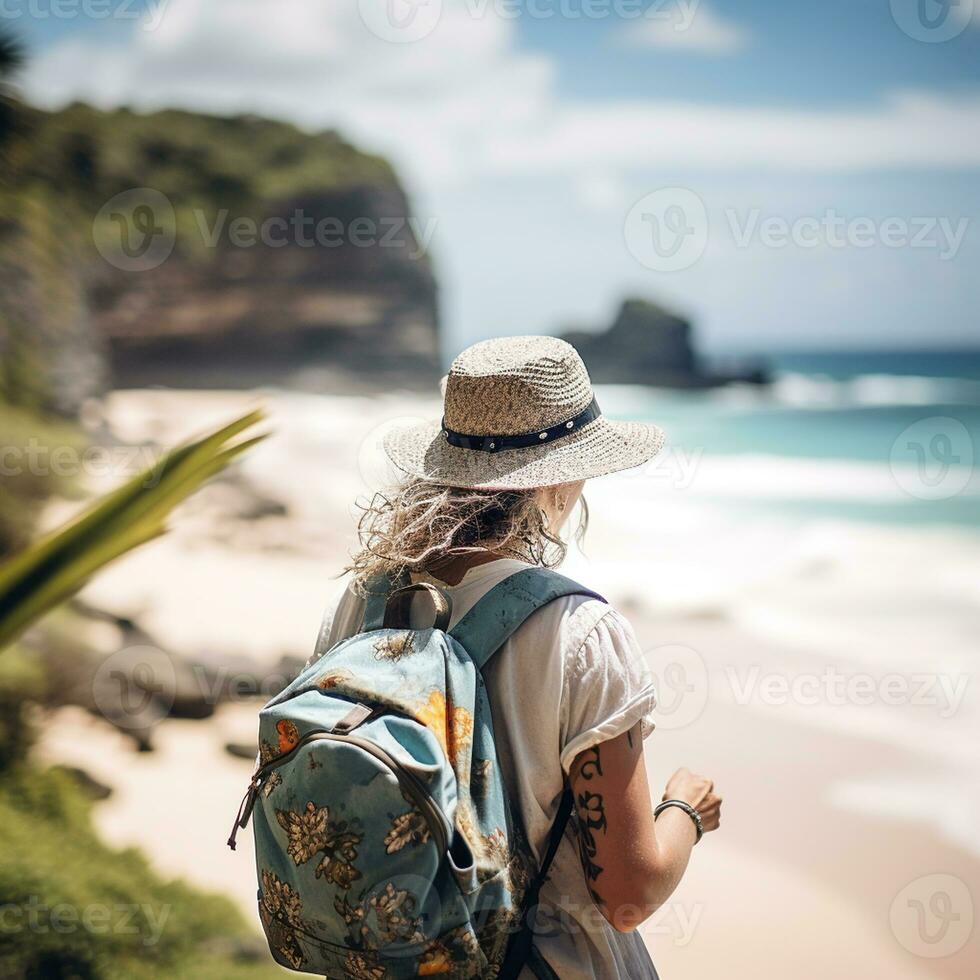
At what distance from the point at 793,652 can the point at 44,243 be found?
37.3ft

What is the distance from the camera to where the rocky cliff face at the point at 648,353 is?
4078 centimetres

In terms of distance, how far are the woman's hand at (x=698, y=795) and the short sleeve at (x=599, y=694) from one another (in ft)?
0.97

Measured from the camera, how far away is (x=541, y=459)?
1692 mm

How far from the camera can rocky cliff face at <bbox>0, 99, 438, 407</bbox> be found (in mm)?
35188

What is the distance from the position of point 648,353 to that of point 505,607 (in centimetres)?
4112

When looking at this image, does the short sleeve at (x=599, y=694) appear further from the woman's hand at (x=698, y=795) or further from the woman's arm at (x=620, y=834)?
the woman's hand at (x=698, y=795)

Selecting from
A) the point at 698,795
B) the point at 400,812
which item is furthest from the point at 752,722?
the point at 400,812

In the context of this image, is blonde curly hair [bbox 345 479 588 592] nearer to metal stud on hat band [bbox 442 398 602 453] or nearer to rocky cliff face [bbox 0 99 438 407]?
metal stud on hat band [bbox 442 398 602 453]

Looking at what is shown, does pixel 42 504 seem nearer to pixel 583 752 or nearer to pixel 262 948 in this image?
pixel 262 948

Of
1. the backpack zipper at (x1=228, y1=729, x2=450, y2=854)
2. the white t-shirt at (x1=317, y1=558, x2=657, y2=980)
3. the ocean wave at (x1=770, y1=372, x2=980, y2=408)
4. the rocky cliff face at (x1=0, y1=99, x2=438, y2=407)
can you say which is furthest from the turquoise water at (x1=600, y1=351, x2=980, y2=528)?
the backpack zipper at (x1=228, y1=729, x2=450, y2=854)

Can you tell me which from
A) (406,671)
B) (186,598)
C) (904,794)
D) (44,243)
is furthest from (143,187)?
(406,671)

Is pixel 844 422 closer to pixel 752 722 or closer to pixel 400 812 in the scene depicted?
pixel 752 722

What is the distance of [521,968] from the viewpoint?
1.58 m

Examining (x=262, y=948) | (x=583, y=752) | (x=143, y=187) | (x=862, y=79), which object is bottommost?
(x=262, y=948)
